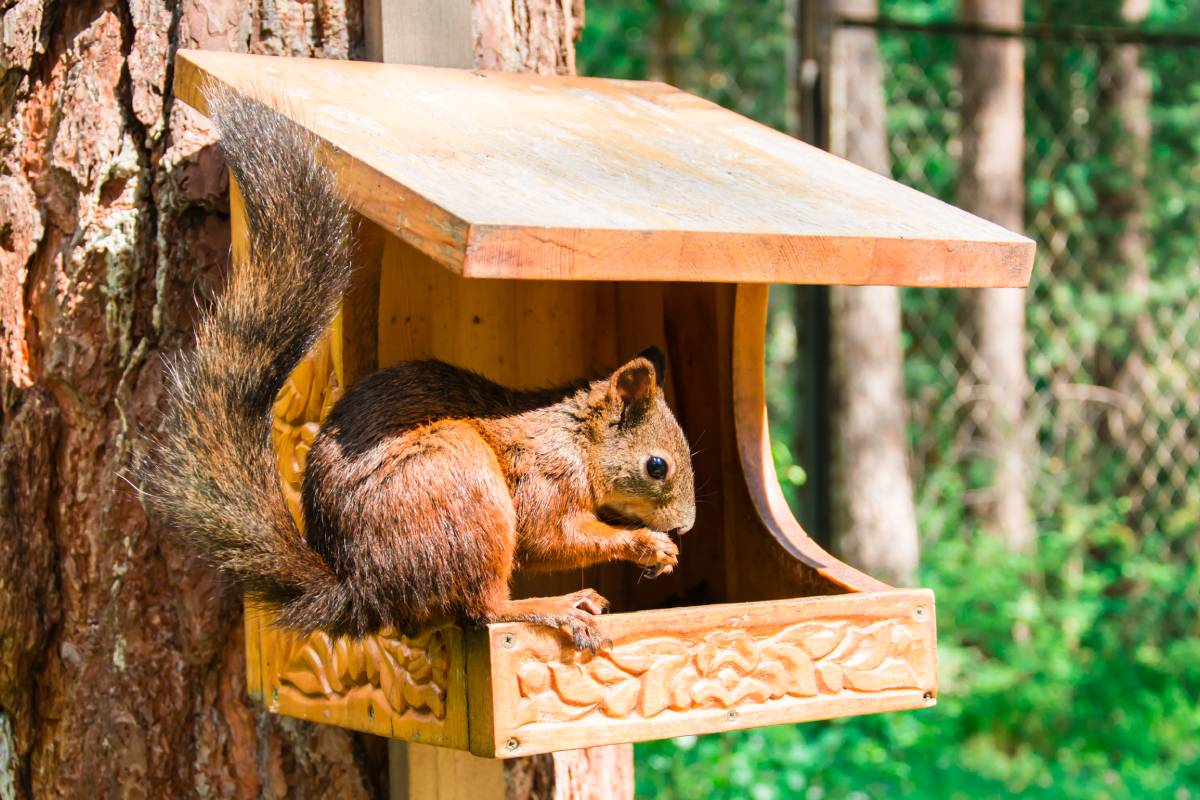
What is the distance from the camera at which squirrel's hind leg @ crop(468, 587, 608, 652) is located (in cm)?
176

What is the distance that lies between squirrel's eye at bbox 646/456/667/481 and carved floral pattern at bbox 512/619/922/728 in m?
0.30

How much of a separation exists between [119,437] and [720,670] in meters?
1.08

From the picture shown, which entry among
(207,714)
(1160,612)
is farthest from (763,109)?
(207,714)

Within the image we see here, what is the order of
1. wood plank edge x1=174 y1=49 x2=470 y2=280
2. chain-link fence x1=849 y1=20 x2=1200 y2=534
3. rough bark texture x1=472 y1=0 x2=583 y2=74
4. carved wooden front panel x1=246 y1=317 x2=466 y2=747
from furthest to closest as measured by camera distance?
chain-link fence x1=849 y1=20 x2=1200 y2=534 → rough bark texture x1=472 y1=0 x2=583 y2=74 → carved wooden front panel x1=246 y1=317 x2=466 y2=747 → wood plank edge x1=174 y1=49 x2=470 y2=280

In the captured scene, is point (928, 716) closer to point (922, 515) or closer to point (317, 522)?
point (922, 515)

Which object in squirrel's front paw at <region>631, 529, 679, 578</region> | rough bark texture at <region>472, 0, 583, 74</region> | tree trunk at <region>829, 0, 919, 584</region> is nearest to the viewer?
squirrel's front paw at <region>631, 529, 679, 578</region>

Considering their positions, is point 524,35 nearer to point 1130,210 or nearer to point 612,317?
point 612,317

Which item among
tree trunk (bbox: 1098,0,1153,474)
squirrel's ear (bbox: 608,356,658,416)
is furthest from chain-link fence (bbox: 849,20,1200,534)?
squirrel's ear (bbox: 608,356,658,416)

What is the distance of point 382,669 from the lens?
1942mm

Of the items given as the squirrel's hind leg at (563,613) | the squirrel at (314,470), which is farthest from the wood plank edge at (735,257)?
the squirrel's hind leg at (563,613)

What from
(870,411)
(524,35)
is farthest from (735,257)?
(870,411)

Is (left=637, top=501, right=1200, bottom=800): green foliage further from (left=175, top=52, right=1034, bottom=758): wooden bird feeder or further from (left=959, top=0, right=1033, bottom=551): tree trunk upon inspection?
(left=175, top=52, right=1034, bottom=758): wooden bird feeder

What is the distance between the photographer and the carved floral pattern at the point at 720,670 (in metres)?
1.76

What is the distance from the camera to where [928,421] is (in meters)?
5.50
